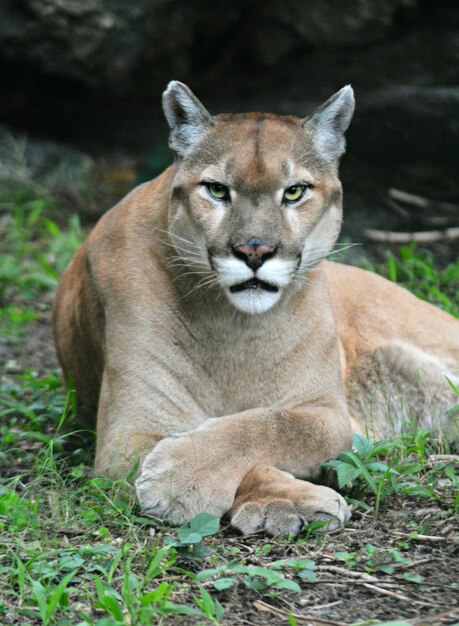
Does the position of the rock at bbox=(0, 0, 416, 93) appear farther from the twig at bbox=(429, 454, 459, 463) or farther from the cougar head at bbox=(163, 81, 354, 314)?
the twig at bbox=(429, 454, 459, 463)

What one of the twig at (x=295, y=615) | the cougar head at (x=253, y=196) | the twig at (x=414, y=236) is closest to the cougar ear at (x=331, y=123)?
the cougar head at (x=253, y=196)

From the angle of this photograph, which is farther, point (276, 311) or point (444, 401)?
point (444, 401)

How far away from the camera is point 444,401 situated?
4488mm

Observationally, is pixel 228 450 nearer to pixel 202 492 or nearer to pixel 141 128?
pixel 202 492

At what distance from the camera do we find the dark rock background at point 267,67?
7.47m

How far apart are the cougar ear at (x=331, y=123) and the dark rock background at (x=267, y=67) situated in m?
3.49

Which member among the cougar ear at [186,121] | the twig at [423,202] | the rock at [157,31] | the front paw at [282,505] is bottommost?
the front paw at [282,505]

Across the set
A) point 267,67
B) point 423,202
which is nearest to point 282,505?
point 423,202

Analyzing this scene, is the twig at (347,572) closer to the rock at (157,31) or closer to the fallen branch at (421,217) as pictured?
the fallen branch at (421,217)

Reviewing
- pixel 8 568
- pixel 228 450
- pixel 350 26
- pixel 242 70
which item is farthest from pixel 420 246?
pixel 8 568

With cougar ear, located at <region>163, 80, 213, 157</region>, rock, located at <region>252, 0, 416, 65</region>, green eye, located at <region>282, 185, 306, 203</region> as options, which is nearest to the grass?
green eye, located at <region>282, 185, 306, 203</region>

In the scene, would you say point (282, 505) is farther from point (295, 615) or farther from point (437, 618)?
point (437, 618)

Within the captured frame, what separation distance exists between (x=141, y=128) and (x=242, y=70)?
103 centimetres

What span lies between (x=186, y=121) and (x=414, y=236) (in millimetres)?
3613
